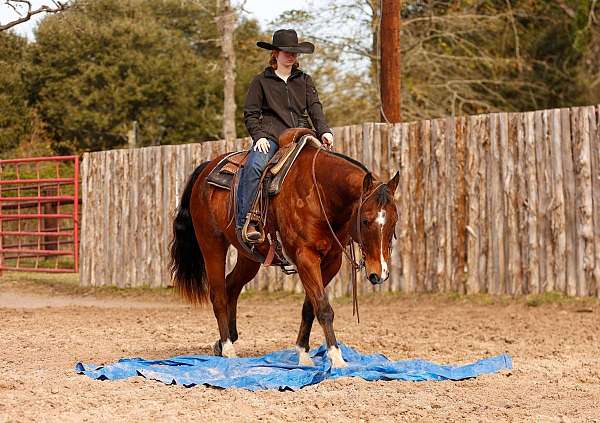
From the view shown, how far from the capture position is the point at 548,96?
26.8 m

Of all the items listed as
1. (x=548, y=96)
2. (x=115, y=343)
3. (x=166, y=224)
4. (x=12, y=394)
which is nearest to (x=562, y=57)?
(x=548, y=96)

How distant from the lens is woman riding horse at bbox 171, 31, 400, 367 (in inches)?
269

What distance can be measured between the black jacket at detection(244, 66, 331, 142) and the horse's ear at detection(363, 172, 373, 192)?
143cm

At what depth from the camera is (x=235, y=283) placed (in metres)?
8.70

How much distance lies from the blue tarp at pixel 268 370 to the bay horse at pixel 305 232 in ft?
0.73

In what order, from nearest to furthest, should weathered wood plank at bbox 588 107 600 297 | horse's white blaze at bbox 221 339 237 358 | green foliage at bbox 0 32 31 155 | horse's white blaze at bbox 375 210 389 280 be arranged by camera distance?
horse's white blaze at bbox 375 210 389 280, horse's white blaze at bbox 221 339 237 358, weathered wood plank at bbox 588 107 600 297, green foliage at bbox 0 32 31 155

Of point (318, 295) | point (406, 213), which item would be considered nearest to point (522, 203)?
point (406, 213)

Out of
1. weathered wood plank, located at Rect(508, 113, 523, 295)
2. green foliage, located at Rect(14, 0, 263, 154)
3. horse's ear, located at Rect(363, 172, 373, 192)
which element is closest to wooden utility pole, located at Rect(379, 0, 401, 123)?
weathered wood plank, located at Rect(508, 113, 523, 295)

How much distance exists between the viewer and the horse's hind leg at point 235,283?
863 cm

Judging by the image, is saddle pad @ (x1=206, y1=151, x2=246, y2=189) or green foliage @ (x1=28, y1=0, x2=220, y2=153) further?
green foliage @ (x1=28, y1=0, x2=220, y2=153)

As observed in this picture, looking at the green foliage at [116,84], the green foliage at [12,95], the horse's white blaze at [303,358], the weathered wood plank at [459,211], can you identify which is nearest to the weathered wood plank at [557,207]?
the weathered wood plank at [459,211]

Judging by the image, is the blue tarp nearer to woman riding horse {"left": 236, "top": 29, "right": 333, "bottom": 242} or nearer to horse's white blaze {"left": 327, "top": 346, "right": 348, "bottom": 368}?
horse's white blaze {"left": 327, "top": 346, "right": 348, "bottom": 368}

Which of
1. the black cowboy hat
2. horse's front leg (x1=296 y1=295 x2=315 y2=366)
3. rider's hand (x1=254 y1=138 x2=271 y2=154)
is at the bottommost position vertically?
horse's front leg (x1=296 y1=295 x2=315 y2=366)

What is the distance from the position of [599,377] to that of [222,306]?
3.26 metres
